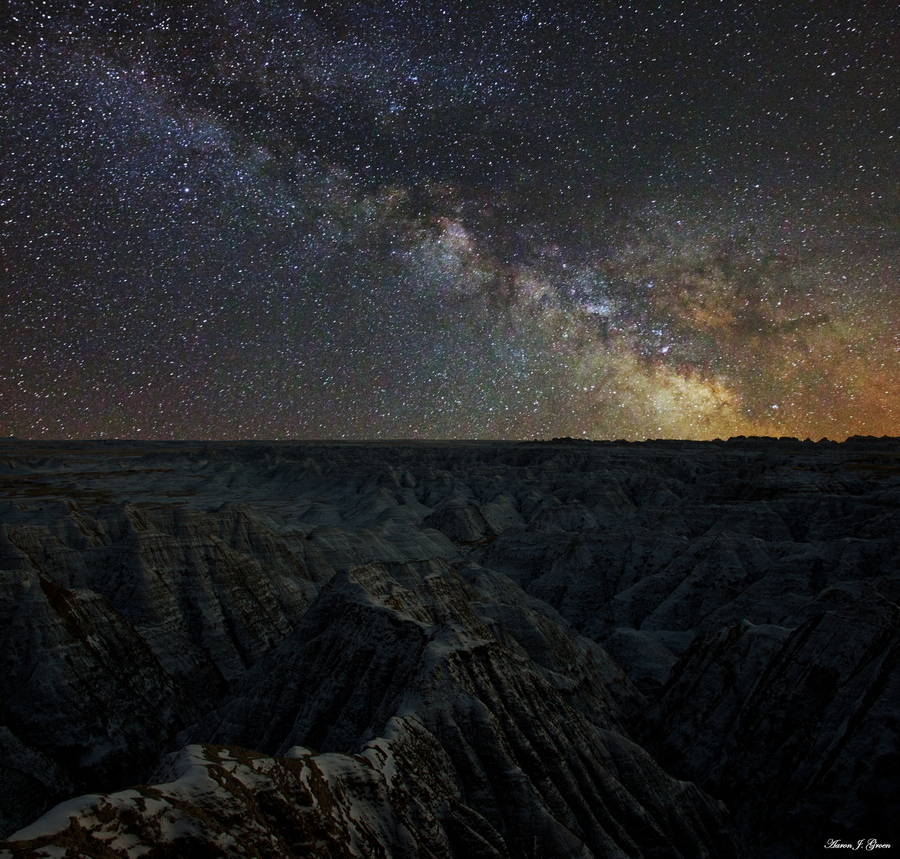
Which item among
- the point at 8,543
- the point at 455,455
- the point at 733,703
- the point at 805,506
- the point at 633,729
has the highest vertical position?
the point at 455,455

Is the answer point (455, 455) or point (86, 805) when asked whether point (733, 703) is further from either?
point (455, 455)

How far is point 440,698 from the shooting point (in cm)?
1169

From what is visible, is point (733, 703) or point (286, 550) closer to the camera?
point (733, 703)

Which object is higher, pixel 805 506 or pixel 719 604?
pixel 805 506

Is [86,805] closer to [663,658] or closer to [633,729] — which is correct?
[633,729]

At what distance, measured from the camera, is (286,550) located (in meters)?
35.7

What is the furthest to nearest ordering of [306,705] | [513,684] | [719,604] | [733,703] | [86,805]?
[719,604]
[733,703]
[306,705]
[513,684]
[86,805]

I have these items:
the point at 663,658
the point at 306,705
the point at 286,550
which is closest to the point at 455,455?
the point at 286,550

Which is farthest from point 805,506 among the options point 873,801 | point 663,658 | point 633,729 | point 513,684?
point 513,684

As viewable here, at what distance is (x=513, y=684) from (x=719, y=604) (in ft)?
67.9

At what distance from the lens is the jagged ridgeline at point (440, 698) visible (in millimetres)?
8609

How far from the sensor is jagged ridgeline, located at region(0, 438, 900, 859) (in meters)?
8.61

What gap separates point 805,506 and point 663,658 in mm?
30414

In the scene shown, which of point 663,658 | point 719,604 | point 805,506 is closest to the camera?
point 663,658
